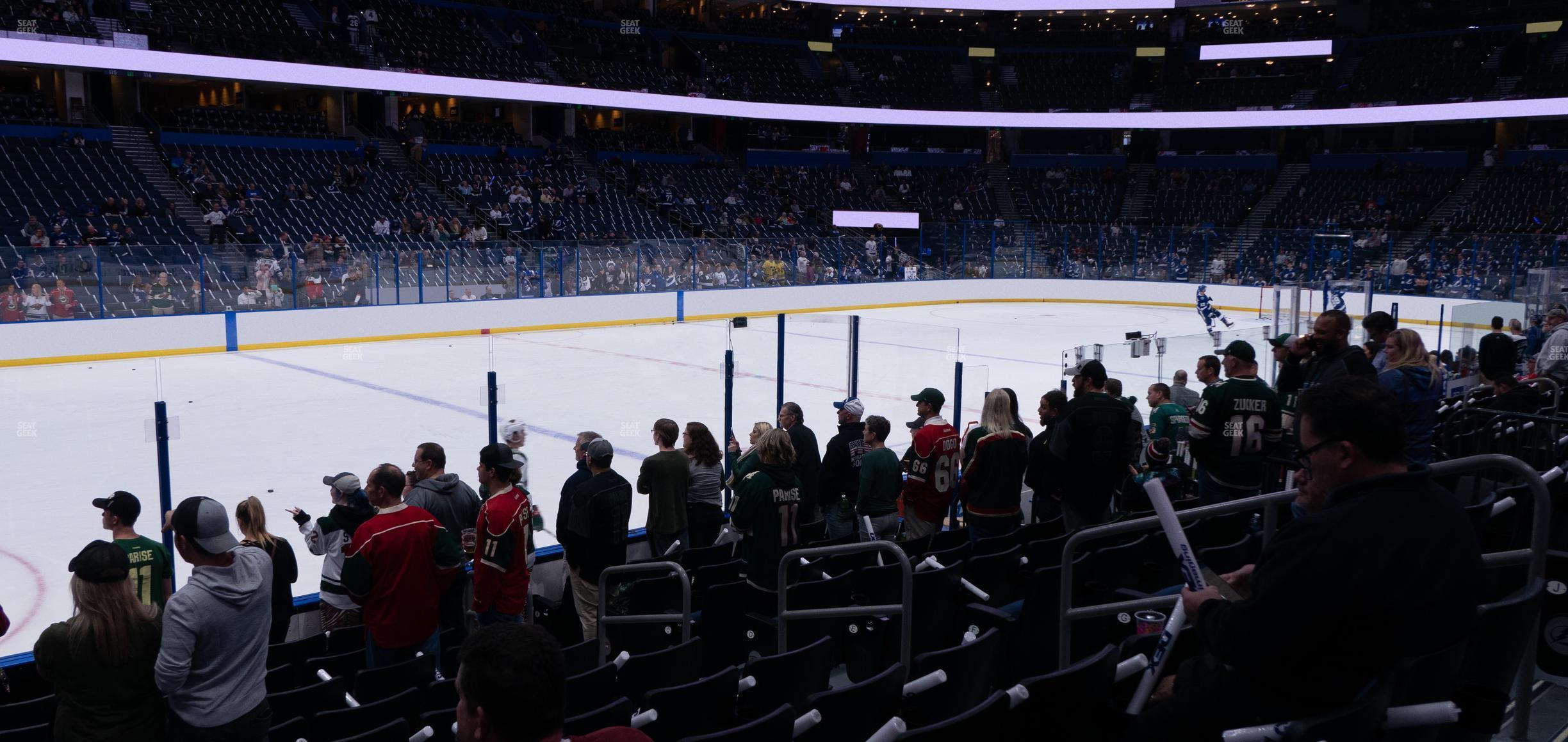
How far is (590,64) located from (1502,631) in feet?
123

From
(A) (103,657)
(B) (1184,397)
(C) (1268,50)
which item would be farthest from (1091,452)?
(C) (1268,50)

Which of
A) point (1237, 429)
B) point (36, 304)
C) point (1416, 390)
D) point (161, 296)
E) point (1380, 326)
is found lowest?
point (1237, 429)

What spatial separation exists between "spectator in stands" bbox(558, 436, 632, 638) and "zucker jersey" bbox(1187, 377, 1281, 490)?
3404mm

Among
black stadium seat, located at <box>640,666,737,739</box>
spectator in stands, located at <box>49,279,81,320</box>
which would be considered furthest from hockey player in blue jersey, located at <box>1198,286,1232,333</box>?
black stadium seat, located at <box>640,666,737,739</box>

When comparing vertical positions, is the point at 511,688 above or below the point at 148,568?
above

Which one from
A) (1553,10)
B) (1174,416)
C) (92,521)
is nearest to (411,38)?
(92,521)

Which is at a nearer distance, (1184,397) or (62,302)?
(1184,397)

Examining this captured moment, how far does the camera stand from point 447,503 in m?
6.00

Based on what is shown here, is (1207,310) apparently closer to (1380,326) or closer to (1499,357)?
(1499,357)

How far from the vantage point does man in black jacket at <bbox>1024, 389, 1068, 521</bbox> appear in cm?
683

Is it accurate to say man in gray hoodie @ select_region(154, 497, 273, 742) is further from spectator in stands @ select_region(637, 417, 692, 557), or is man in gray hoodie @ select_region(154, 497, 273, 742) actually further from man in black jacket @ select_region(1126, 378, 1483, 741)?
spectator in stands @ select_region(637, 417, 692, 557)

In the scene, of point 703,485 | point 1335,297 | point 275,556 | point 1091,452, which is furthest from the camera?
point 1335,297

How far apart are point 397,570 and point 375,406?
10448 mm

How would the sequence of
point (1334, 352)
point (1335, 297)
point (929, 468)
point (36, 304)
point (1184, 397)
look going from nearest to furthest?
1. point (1334, 352)
2. point (929, 468)
3. point (1184, 397)
4. point (36, 304)
5. point (1335, 297)
